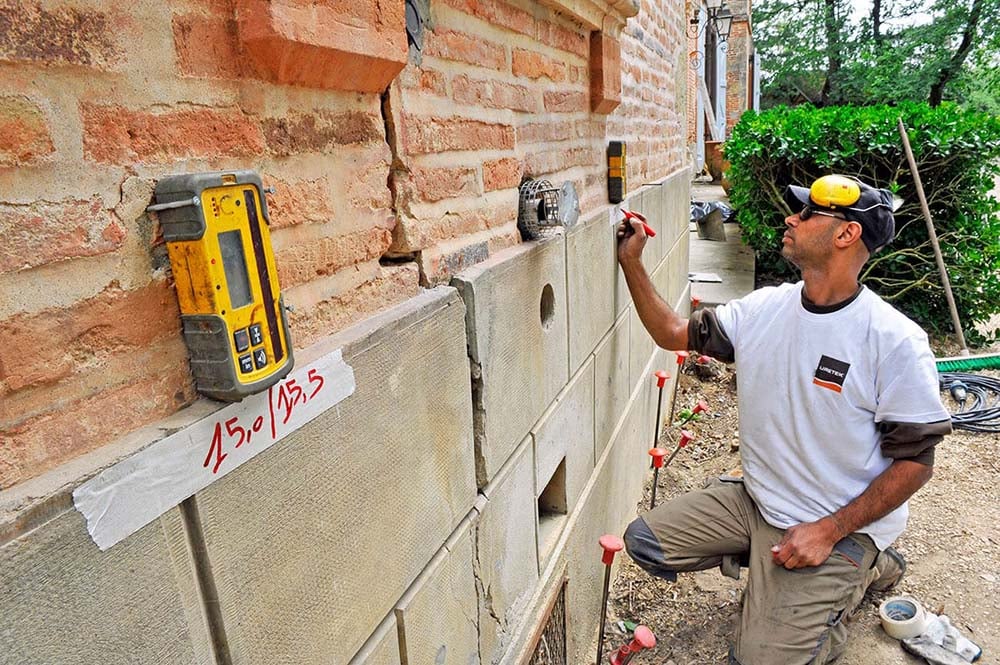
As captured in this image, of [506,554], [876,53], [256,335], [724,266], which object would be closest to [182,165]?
[256,335]

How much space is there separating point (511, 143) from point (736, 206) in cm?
698

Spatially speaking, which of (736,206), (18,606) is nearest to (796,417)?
(18,606)

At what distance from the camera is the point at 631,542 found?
10.9 ft

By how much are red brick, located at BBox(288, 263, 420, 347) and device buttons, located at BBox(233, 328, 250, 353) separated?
0.80 feet

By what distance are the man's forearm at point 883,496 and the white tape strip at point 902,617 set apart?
0.80 m

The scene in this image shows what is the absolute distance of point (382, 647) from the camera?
151cm

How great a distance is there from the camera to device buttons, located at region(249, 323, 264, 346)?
1.05 metres

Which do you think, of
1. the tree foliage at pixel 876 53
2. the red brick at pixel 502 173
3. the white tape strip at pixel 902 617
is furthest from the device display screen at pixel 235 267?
the tree foliage at pixel 876 53

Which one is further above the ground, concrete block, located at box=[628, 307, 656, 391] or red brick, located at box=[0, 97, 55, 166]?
red brick, located at box=[0, 97, 55, 166]

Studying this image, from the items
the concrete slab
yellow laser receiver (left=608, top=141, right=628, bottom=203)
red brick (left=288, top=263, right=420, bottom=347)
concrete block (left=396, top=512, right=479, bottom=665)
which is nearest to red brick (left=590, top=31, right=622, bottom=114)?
yellow laser receiver (left=608, top=141, right=628, bottom=203)

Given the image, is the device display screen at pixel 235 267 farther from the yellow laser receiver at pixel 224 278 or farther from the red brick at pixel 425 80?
the red brick at pixel 425 80

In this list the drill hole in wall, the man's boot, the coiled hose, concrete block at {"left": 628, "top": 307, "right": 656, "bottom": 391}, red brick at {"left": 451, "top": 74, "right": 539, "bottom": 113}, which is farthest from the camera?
the coiled hose

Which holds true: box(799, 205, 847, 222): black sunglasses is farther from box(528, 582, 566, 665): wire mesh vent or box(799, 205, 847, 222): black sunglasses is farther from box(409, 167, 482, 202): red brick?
box(528, 582, 566, 665): wire mesh vent

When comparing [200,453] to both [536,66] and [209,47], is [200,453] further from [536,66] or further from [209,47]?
[536,66]
